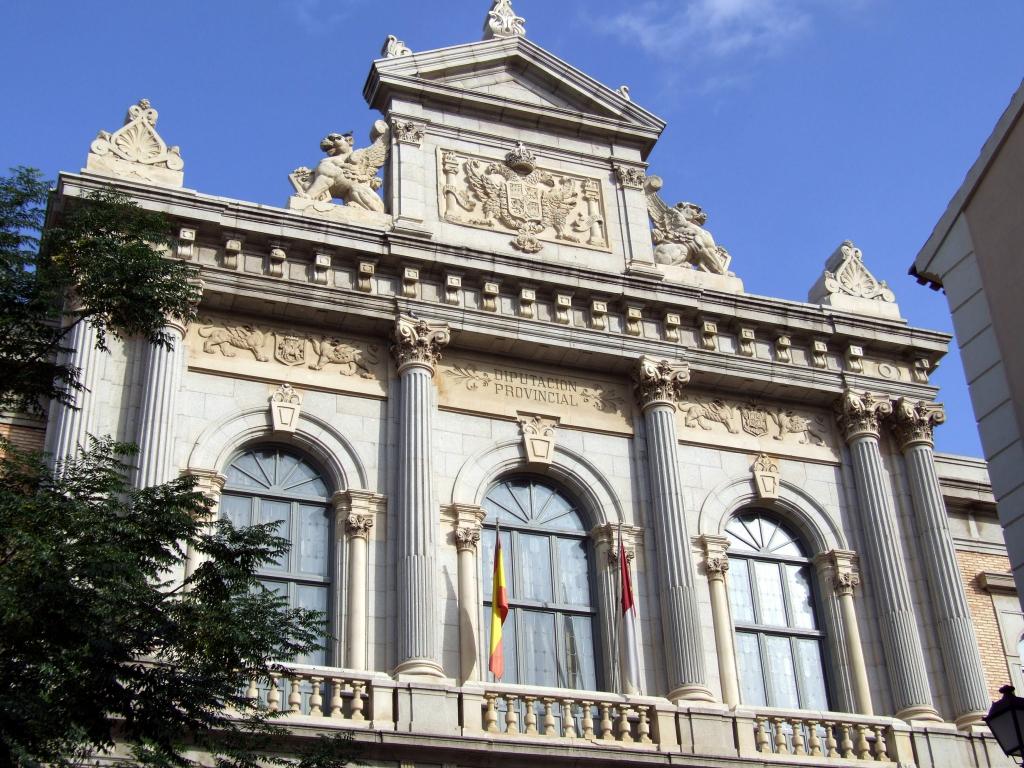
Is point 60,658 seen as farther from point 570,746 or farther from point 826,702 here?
point 826,702

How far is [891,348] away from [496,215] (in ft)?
23.8

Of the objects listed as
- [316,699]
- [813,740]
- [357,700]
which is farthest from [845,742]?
[316,699]

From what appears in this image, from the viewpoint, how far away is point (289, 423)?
79.6 feet

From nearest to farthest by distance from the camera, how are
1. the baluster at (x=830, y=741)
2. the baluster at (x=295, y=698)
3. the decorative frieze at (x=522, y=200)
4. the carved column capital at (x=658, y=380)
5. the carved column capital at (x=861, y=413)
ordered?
the baluster at (x=295, y=698), the baluster at (x=830, y=741), the carved column capital at (x=658, y=380), the carved column capital at (x=861, y=413), the decorative frieze at (x=522, y=200)

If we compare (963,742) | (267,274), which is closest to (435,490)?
(267,274)

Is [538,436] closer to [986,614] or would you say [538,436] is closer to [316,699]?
[316,699]

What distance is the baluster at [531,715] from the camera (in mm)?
21922

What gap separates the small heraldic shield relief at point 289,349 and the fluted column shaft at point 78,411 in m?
2.85

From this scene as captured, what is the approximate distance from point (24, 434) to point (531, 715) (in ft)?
27.4

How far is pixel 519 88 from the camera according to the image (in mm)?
29500

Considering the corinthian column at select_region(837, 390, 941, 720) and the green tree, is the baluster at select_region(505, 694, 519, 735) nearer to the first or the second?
the green tree

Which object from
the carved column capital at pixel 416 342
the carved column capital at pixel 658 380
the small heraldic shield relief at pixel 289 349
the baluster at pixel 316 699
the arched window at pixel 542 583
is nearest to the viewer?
the baluster at pixel 316 699

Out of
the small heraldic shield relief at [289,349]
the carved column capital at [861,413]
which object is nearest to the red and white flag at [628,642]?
the carved column capital at [861,413]

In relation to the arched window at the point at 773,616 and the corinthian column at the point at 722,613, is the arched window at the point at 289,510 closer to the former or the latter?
the corinthian column at the point at 722,613
